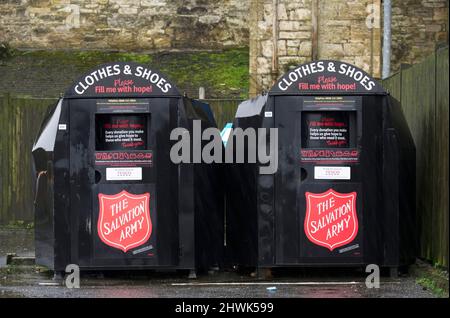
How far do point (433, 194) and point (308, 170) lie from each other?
1.42 m

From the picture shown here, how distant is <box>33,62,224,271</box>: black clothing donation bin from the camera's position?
1095cm

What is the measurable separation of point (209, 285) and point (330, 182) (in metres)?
1.45

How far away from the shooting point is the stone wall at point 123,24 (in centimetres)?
3428

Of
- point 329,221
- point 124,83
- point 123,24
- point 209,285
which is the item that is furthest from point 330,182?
point 123,24

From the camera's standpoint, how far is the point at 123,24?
3469 centimetres

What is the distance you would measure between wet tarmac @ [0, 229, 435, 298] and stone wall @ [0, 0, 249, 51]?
22.6m

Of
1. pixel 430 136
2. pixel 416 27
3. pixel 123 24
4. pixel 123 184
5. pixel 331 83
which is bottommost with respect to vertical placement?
pixel 123 184

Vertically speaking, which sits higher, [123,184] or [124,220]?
[123,184]

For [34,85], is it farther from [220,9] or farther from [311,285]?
[311,285]

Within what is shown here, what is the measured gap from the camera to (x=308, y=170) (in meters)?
11.0

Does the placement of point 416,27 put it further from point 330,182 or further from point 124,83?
point 124,83

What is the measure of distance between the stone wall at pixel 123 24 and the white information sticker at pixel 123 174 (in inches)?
919

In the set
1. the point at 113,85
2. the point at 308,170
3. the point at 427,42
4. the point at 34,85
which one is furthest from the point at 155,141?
the point at 427,42

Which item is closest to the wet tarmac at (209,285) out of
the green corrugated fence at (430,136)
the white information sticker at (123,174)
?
the green corrugated fence at (430,136)
